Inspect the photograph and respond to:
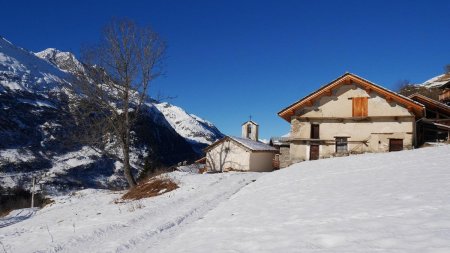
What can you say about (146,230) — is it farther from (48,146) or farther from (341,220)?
(48,146)

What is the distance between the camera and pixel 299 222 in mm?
7523

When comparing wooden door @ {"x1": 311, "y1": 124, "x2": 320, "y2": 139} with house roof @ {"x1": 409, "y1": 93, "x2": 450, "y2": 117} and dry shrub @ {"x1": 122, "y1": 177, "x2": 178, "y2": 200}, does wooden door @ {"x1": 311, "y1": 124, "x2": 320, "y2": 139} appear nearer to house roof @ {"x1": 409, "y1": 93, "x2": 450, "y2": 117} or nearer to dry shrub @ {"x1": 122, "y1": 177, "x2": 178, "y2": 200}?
house roof @ {"x1": 409, "y1": 93, "x2": 450, "y2": 117}

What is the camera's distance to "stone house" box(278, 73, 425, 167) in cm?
2830

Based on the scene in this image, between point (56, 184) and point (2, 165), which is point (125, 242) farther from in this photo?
point (2, 165)

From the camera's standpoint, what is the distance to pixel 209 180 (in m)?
19.9

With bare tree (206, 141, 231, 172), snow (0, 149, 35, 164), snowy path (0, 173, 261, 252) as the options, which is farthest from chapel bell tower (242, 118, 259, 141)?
snow (0, 149, 35, 164)

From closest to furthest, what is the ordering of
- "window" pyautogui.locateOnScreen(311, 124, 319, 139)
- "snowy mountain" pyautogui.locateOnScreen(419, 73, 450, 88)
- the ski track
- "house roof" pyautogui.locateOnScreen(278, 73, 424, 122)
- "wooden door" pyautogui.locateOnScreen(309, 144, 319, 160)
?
the ski track
"house roof" pyautogui.locateOnScreen(278, 73, 424, 122)
"wooden door" pyautogui.locateOnScreen(309, 144, 319, 160)
"window" pyautogui.locateOnScreen(311, 124, 319, 139)
"snowy mountain" pyautogui.locateOnScreen(419, 73, 450, 88)

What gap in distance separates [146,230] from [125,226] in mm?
1268

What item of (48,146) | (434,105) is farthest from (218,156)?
(48,146)

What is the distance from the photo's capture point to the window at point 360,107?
29172mm

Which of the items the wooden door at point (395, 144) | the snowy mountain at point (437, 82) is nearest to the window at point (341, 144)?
the wooden door at point (395, 144)

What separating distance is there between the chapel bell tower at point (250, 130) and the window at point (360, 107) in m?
22.5

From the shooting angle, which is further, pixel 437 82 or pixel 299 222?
pixel 437 82

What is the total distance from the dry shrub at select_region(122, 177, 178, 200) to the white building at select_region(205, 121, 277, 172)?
18326 millimetres
